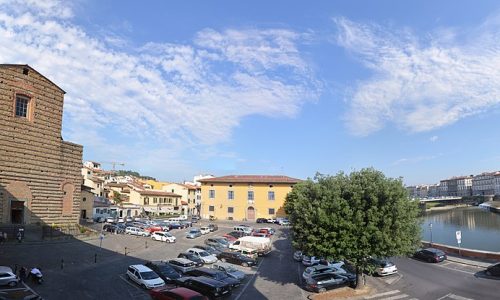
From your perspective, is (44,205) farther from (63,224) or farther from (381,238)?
(381,238)

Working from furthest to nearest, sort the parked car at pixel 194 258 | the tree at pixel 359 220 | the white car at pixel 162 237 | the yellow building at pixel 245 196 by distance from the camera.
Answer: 1. the yellow building at pixel 245 196
2. the white car at pixel 162 237
3. the parked car at pixel 194 258
4. the tree at pixel 359 220

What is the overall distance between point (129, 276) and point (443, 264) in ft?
89.4

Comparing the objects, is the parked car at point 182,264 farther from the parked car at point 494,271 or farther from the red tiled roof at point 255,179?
the red tiled roof at point 255,179

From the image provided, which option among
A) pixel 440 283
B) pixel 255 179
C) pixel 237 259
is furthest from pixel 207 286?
pixel 255 179

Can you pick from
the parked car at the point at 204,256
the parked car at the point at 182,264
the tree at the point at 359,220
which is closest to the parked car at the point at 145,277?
the parked car at the point at 182,264

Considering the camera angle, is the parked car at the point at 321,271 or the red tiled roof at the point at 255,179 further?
the red tiled roof at the point at 255,179

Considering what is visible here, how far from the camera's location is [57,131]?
49688mm

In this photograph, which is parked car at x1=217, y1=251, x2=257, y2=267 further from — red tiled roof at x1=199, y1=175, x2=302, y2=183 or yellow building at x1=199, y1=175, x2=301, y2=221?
red tiled roof at x1=199, y1=175, x2=302, y2=183

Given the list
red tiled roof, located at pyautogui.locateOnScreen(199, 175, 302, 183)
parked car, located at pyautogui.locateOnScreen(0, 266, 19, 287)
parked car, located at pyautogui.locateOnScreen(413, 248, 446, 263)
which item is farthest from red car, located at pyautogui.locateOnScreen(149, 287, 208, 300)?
red tiled roof, located at pyautogui.locateOnScreen(199, 175, 302, 183)

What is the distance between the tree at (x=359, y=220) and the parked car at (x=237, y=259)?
33.7 ft

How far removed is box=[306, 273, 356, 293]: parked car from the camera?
89.9ft

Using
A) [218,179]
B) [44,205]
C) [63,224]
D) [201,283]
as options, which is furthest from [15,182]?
[218,179]

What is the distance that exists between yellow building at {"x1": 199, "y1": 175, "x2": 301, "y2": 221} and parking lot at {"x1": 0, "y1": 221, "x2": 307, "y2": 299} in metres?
34.5

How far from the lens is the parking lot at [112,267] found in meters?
26.5
